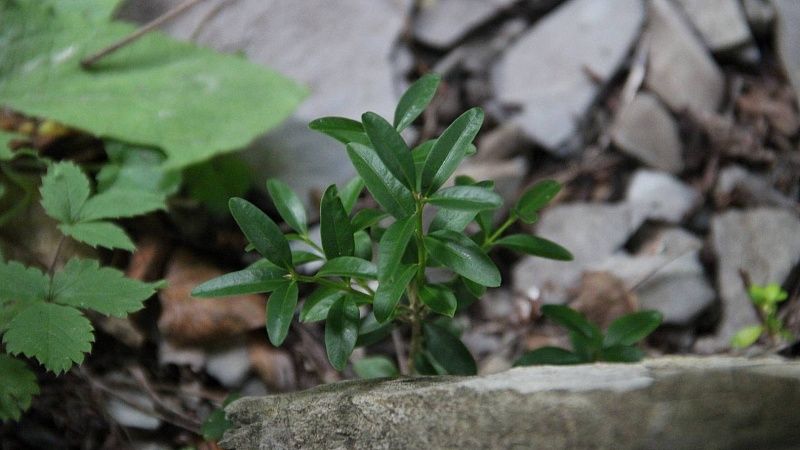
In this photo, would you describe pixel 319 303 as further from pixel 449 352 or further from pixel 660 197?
pixel 660 197

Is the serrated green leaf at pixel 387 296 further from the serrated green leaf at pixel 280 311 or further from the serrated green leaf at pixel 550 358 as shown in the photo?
the serrated green leaf at pixel 550 358

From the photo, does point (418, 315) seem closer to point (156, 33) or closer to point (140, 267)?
point (140, 267)

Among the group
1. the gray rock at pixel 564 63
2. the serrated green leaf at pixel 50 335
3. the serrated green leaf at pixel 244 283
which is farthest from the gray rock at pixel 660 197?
the serrated green leaf at pixel 50 335

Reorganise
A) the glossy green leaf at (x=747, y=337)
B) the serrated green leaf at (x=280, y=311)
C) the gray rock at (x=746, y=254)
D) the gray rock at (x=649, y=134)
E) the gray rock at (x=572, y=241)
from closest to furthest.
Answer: the serrated green leaf at (x=280, y=311) → the glossy green leaf at (x=747, y=337) → the gray rock at (x=746, y=254) → the gray rock at (x=572, y=241) → the gray rock at (x=649, y=134)

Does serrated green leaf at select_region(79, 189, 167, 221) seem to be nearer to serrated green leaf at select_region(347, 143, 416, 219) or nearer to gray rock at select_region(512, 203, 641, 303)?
serrated green leaf at select_region(347, 143, 416, 219)

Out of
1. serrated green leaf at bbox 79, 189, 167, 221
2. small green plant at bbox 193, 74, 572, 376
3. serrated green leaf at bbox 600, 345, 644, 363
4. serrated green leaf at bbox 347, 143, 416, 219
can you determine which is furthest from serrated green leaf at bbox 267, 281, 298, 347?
serrated green leaf at bbox 600, 345, 644, 363

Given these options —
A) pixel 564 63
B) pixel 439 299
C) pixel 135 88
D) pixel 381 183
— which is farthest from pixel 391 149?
pixel 564 63
